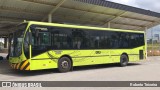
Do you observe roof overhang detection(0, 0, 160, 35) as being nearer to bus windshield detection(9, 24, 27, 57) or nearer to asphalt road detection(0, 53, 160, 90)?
bus windshield detection(9, 24, 27, 57)

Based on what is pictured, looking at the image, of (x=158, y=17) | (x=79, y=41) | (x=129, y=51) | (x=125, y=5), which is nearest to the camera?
(x=79, y=41)

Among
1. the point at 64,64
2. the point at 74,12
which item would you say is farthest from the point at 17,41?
the point at 74,12

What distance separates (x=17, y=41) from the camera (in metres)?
15.4

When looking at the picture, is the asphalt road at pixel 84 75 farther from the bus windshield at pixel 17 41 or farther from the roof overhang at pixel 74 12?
the roof overhang at pixel 74 12

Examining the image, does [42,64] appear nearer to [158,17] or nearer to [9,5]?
[9,5]

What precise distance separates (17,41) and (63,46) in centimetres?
268

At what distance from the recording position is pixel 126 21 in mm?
28750

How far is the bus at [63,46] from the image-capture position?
581 inches

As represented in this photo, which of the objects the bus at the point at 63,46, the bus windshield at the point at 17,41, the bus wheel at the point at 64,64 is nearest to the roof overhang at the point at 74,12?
the bus at the point at 63,46

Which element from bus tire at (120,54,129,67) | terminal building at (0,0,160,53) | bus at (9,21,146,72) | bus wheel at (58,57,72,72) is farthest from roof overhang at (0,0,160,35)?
bus wheel at (58,57,72,72)

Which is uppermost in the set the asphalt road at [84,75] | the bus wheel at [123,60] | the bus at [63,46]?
the bus at [63,46]

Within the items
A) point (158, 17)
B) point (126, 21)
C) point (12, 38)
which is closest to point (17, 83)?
point (12, 38)

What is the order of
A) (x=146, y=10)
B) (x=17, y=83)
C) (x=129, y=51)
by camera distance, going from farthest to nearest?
(x=146, y=10) → (x=129, y=51) → (x=17, y=83)

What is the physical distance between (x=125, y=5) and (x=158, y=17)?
692cm
